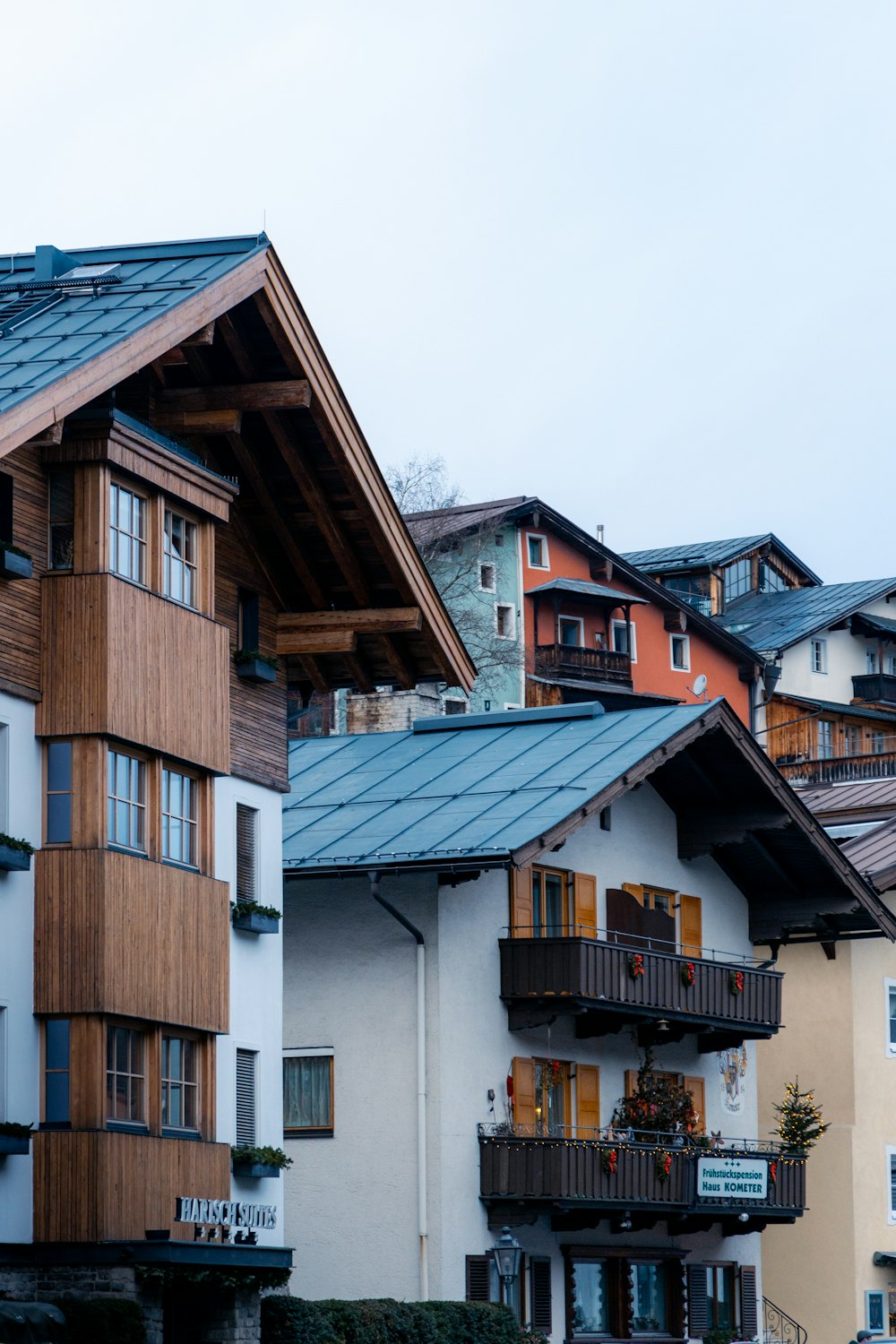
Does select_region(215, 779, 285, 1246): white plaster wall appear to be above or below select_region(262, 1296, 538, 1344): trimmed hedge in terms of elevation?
above

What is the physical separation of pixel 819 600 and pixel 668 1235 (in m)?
61.1

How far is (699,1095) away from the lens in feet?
137

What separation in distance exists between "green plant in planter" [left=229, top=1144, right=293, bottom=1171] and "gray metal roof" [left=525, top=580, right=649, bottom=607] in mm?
52544

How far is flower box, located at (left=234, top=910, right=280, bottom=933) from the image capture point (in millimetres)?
29656

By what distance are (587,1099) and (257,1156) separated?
34.9 feet

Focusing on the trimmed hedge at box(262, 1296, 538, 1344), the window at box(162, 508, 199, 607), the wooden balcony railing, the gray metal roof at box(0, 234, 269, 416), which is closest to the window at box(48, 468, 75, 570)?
the window at box(162, 508, 199, 607)

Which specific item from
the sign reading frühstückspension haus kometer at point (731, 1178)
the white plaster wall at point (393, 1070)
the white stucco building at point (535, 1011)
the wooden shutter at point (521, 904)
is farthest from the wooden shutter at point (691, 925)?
the wooden shutter at point (521, 904)

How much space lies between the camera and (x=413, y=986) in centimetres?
3597

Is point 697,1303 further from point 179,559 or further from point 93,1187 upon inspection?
point 179,559

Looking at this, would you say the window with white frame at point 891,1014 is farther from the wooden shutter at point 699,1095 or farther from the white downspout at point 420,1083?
the white downspout at point 420,1083

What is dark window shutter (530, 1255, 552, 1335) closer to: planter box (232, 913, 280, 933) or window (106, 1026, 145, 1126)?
planter box (232, 913, 280, 933)

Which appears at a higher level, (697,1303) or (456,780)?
(456,780)

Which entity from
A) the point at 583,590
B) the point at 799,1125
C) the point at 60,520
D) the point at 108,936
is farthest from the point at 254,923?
the point at 583,590

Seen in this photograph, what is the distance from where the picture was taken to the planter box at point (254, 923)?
29.7 meters
